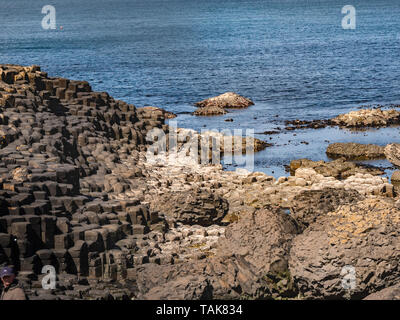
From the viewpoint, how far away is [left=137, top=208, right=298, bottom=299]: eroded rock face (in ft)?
53.6

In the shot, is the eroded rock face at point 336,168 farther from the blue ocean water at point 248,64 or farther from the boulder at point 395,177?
the blue ocean water at point 248,64

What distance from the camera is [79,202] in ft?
73.1

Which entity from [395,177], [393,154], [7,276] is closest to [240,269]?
[7,276]

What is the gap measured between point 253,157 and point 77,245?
62.8ft

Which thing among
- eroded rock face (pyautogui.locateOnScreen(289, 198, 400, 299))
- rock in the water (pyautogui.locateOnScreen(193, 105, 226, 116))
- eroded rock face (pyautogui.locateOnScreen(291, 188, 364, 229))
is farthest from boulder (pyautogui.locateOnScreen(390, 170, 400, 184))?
rock in the water (pyautogui.locateOnScreen(193, 105, 226, 116))

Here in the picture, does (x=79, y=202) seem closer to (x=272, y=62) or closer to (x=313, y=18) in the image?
(x=272, y=62)

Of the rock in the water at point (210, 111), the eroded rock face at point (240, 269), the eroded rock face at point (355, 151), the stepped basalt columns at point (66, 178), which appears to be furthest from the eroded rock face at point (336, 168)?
the rock in the water at point (210, 111)

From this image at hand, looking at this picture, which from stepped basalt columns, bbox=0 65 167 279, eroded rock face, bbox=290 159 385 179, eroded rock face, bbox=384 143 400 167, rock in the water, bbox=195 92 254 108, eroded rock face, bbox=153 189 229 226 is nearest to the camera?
stepped basalt columns, bbox=0 65 167 279

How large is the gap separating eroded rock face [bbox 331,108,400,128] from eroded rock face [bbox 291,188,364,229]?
868 inches

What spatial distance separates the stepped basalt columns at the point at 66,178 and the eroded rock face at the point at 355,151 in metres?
10.1

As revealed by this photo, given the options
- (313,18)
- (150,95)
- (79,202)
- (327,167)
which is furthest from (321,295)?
(313,18)

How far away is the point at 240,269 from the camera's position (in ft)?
56.7

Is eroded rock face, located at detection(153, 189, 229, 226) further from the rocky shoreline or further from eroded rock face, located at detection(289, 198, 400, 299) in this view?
eroded rock face, located at detection(289, 198, 400, 299)

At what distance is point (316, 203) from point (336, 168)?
34.5 ft
